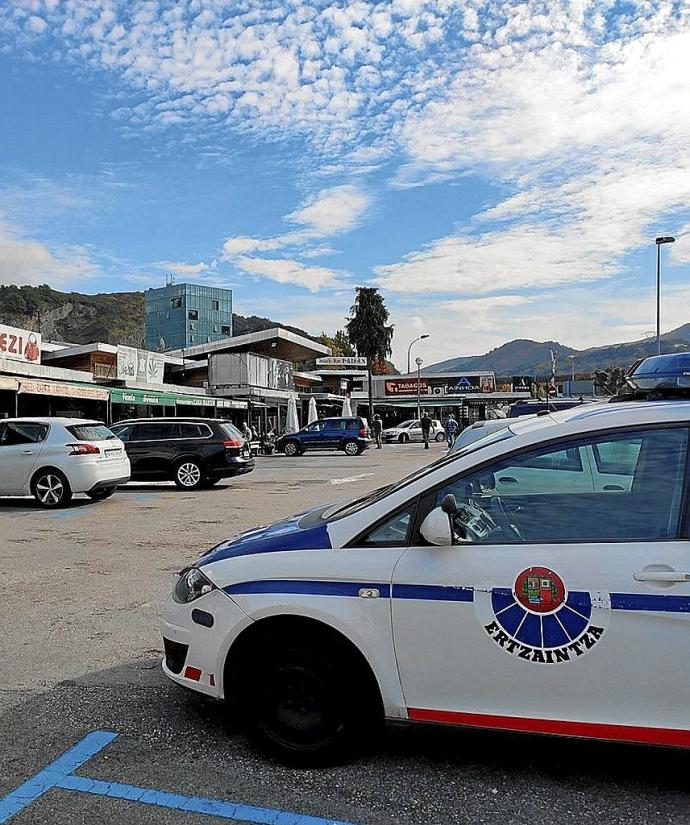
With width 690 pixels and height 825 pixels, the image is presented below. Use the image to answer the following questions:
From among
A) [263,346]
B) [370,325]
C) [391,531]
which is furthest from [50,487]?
[370,325]

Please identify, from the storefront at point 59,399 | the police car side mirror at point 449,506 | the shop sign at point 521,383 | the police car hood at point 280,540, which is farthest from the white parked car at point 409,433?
the police car side mirror at point 449,506

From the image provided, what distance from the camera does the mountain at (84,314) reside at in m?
128

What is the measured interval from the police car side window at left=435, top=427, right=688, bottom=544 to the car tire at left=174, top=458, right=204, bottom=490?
14548mm

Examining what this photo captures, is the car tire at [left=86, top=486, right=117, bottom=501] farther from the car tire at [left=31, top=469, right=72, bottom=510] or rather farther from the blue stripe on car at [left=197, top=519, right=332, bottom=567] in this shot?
the blue stripe on car at [left=197, top=519, right=332, bottom=567]

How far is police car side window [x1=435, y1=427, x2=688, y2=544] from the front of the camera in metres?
3.28

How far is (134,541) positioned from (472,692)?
725cm

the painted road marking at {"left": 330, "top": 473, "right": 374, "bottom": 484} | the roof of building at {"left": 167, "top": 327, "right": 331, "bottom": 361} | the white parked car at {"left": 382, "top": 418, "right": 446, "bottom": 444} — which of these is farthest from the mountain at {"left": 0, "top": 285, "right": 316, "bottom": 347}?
the painted road marking at {"left": 330, "top": 473, "right": 374, "bottom": 484}

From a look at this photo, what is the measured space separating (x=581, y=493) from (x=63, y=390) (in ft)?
70.6

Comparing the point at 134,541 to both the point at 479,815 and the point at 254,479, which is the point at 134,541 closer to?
the point at 479,815

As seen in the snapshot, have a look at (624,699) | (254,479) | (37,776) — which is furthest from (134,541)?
(254,479)

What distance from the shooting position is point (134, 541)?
977cm

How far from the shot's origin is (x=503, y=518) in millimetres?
3482

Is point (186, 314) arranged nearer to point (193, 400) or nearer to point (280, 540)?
point (193, 400)

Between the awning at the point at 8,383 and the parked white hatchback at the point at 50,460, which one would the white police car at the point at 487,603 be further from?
the awning at the point at 8,383
